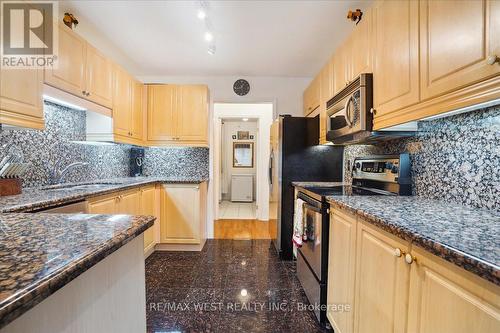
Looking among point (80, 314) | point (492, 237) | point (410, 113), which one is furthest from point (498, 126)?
point (80, 314)

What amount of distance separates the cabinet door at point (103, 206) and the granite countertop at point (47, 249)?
0.87m

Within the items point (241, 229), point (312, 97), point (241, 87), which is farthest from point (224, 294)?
point (241, 87)

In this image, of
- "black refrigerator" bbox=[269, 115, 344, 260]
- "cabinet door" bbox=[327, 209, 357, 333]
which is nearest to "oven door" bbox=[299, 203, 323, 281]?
"cabinet door" bbox=[327, 209, 357, 333]

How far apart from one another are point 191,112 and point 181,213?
4.38 feet

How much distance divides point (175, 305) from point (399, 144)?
2.13 metres

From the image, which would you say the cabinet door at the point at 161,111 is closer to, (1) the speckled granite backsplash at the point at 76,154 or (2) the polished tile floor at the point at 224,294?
(1) the speckled granite backsplash at the point at 76,154

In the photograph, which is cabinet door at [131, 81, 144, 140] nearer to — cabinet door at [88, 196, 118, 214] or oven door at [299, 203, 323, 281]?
cabinet door at [88, 196, 118, 214]

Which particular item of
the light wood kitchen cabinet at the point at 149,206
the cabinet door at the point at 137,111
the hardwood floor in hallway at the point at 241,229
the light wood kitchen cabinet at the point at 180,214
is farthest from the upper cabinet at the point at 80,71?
the hardwood floor in hallway at the point at 241,229

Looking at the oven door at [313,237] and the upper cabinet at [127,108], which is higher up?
the upper cabinet at [127,108]

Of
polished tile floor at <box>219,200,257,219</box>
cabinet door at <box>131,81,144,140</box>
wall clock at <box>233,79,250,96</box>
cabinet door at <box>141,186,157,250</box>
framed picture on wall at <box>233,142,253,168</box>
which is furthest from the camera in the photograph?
framed picture on wall at <box>233,142,253,168</box>

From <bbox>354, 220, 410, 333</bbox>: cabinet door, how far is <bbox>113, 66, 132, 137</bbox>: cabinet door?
253 centimetres

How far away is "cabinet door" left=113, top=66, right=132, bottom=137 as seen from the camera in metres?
2.56

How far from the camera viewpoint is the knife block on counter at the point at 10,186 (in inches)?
60.6

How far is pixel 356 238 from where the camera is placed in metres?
1.28
